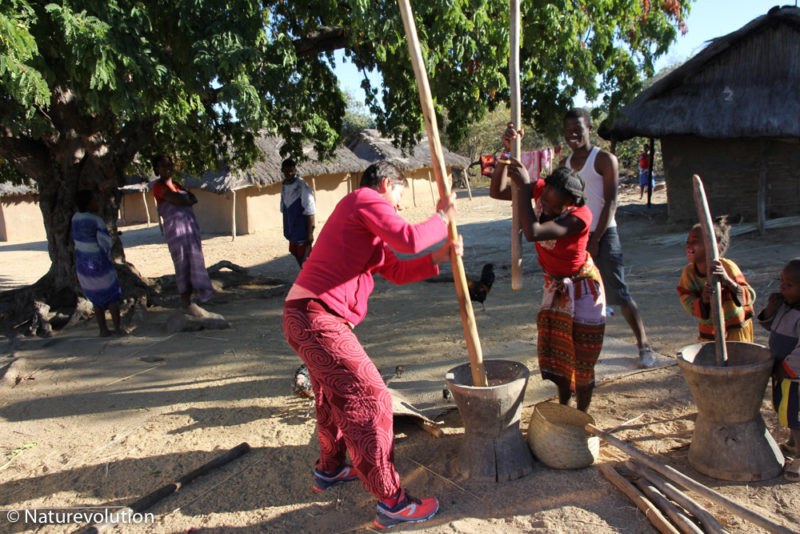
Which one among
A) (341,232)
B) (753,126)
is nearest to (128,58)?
(341,232)

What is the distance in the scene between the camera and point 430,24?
5.70m

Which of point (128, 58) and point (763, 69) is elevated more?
point (763, 69)

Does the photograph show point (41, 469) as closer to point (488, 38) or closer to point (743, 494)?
point (743, 494)

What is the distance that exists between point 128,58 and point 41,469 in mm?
2775

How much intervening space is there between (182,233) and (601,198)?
4.22m

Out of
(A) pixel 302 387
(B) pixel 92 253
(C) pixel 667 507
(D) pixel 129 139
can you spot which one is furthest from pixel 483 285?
(D) pixel 129 139

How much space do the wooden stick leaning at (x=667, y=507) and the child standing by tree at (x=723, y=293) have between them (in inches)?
39.9

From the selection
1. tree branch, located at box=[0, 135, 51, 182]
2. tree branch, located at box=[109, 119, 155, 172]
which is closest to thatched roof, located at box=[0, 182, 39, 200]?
tree branch, located at box=[0, 135, 51, 182]

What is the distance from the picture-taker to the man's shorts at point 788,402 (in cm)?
252

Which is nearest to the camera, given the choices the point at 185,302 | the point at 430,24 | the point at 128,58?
the point at 128,58

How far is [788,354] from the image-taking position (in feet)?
8.46

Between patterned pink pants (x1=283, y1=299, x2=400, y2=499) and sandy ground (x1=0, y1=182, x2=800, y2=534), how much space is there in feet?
0.92

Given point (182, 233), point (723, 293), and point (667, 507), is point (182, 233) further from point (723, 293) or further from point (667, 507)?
point (667, 507)

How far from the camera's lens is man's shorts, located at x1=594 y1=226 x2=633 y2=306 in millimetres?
3750
